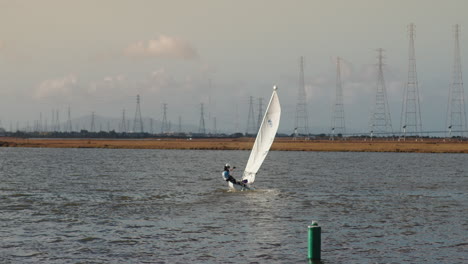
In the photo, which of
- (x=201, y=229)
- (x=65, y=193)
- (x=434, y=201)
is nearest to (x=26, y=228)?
(x=201, y=229)

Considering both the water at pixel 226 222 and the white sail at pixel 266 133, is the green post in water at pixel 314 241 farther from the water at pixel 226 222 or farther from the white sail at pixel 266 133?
the white sail at pixel 266 133

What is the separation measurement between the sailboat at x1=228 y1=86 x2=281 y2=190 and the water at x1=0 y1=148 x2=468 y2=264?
220cm

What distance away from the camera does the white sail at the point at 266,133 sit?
53219mm

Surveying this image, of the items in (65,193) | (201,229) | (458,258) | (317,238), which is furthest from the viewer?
(65,193)

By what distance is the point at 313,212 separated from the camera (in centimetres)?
4162

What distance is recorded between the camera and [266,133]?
54.4m

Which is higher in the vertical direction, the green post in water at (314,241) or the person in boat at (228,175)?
the person in boat at (228,175)

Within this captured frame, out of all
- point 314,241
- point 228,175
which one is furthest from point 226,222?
point 228,175

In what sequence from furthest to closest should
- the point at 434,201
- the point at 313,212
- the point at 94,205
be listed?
the point at 434,201, the point at 94,205, the point at 313,212

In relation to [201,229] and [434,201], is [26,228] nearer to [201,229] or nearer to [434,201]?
[201,229]

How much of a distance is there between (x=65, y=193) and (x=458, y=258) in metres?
37.1

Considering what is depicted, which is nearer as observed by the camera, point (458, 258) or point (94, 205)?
point (458, 258)

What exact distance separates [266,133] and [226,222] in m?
18.7

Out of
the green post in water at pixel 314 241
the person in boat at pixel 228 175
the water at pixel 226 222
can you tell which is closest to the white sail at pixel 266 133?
the person in boat at pixel 228 175
